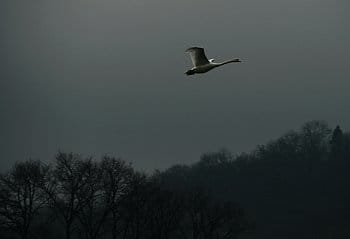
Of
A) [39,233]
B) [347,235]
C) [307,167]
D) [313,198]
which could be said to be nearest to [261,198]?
[313,198]

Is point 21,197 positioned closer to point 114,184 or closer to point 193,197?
point 114,184

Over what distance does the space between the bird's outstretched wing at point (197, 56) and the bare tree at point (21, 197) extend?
37.0 m

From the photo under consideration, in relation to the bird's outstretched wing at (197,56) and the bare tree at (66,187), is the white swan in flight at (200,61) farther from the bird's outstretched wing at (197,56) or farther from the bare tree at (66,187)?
the bare tree at (66,187)

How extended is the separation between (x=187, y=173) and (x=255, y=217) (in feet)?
143

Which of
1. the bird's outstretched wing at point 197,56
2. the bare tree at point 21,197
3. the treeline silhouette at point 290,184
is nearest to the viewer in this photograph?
the bird's outstretched wing at point 197,56

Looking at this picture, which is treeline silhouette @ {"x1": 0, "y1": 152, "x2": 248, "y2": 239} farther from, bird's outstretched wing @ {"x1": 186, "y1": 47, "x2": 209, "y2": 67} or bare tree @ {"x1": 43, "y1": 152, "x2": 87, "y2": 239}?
bird's outstretched wing @ {"x1": 186, "y1": 47, "x2": 209, "y2": 67}

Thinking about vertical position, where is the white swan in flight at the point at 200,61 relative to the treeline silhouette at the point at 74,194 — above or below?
below

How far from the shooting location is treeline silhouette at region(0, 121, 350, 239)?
3051 inches

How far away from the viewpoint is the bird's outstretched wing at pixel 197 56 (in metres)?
42.7

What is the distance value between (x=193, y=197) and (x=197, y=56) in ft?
Result: 192

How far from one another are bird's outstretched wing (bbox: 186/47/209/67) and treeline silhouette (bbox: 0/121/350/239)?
34.8 meters

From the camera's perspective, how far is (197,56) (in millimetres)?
42812

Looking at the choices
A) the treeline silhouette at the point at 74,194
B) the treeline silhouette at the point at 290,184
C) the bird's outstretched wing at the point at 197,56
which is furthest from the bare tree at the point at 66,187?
the treeline silhouette at the point at 290,184

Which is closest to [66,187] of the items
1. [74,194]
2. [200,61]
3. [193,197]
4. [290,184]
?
[74,194]
